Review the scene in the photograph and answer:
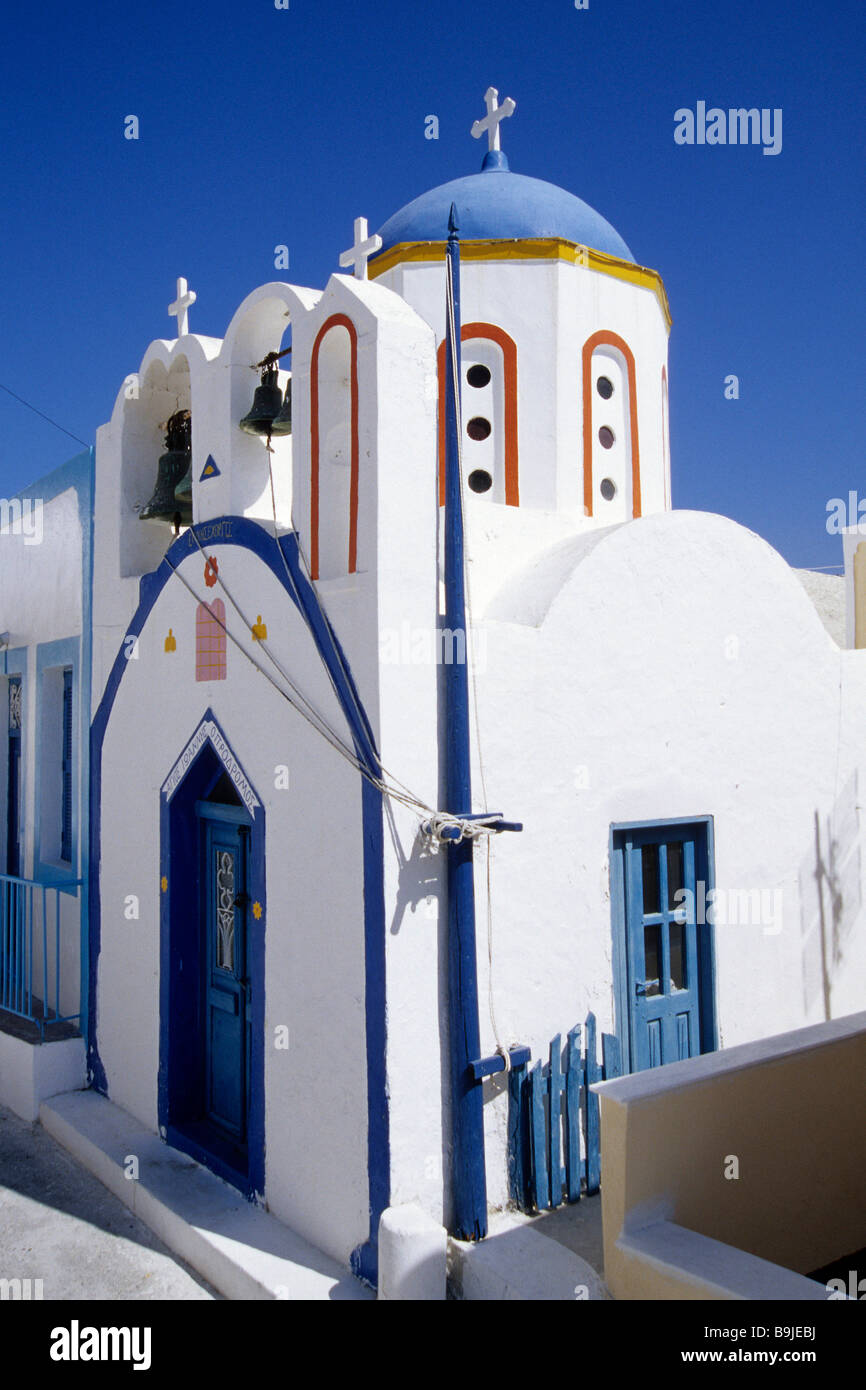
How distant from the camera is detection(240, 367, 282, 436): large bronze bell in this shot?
5371mm

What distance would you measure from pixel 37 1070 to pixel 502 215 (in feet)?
21.3

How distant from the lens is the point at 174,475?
640 centimetres

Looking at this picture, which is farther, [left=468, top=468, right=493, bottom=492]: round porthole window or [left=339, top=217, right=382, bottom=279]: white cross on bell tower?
[left=468, top=468, right=493, bottom=492]: round porthole window

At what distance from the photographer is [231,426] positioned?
18.2 feet

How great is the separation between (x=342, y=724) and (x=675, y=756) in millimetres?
2058

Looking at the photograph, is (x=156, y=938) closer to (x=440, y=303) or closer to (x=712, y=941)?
(x=712, y=941)

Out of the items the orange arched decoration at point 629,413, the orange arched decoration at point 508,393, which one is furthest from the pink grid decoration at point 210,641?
the orange arched decoration at point 629,413


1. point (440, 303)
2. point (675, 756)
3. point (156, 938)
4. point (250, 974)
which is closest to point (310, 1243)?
point (250, 974)

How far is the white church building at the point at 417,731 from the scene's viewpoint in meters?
4.35

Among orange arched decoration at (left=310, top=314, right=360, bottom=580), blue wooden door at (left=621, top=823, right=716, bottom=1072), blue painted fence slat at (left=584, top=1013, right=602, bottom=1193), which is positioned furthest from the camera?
blue wooden door at (left=621, top=823, right=716, bottom=1072)

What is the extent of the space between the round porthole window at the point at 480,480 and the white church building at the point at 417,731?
0.16ft

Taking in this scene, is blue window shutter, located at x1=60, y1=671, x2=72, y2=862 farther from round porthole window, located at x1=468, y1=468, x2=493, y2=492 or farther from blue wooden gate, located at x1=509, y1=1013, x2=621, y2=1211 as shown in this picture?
blue wooden gate, located at x1=509, y1=1013, x2=621, y2=1211

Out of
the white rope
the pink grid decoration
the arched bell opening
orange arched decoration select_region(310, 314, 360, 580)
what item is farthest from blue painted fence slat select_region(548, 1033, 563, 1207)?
the arched bell opening

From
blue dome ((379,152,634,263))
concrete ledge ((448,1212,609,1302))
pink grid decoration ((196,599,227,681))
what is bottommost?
concrete ledge ((448,1212,609,1302))
